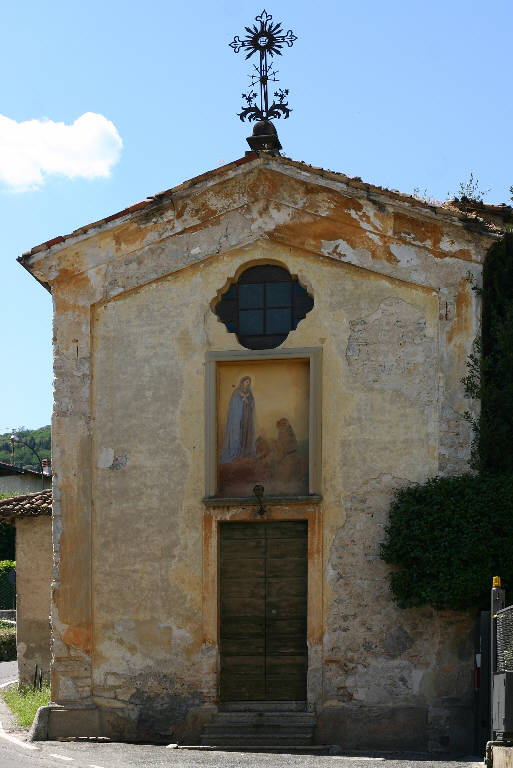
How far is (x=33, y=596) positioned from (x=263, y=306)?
628 centimetres

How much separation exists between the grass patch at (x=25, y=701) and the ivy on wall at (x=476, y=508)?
212 inches

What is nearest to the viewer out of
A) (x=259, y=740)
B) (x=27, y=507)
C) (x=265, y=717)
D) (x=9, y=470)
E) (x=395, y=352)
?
(x=259, y=740)

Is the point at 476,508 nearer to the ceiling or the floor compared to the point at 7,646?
nearer to the ceiling

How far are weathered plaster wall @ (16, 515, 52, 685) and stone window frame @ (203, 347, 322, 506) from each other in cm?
423

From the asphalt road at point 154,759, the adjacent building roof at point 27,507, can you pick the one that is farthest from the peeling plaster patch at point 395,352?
the adjacent building roof at point 27,507

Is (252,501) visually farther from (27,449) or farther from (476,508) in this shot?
(27,449)

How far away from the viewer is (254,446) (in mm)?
14391

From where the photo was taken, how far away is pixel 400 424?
1387cm

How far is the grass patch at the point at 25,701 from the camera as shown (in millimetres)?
14937

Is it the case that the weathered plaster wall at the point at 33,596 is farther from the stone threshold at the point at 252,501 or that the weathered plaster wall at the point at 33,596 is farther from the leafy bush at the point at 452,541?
the leafy bush at the point at 452,541

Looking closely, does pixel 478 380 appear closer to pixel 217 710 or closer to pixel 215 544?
pixel 215 544

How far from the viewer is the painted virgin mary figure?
14.4 meters

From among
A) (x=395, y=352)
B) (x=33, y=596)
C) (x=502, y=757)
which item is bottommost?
(x=502, y=757)

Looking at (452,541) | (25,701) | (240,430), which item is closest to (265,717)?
(452,541)
